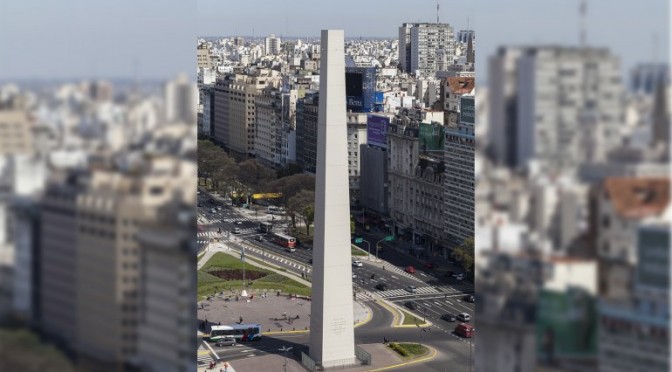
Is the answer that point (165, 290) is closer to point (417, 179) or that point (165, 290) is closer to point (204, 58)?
point (417, 179)

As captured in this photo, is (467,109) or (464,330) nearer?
(464,330)

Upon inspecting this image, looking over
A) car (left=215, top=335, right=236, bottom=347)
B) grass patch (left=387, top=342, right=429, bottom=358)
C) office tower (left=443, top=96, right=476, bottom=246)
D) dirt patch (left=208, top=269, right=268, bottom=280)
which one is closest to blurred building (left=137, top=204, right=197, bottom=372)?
grass patch (left=387, top=342, right=429, bottom=358)

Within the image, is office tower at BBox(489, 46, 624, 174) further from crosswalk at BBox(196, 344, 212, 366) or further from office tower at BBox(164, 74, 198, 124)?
crosswalk at BBox(196, 344, 212, 366)

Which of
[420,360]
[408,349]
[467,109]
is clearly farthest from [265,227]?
[420,360]

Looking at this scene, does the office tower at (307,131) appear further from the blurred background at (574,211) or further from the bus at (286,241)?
the blurred background at (574,211)

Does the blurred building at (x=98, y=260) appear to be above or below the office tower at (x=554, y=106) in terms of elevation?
below

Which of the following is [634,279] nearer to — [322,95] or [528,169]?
[528,169]

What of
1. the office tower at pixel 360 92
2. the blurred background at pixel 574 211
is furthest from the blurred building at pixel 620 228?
the office tower at pixel 360 92
